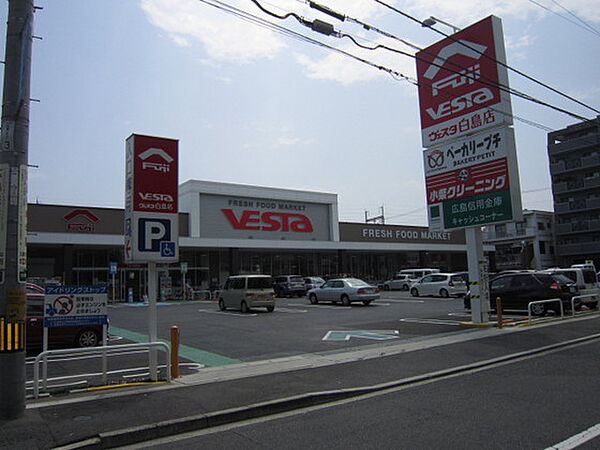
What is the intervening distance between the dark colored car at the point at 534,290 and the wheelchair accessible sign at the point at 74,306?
13488 millimetres

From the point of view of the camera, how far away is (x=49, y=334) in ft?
37.4

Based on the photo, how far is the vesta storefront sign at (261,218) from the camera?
38.1m

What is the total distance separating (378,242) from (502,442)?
42.1 meters

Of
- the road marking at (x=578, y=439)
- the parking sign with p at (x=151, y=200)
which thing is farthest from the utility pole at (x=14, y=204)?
the road marking at (x=578, y=439)

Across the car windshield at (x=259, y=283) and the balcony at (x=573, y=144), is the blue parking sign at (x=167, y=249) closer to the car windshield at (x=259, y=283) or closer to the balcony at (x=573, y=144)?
the car windshield at (x=259, y=283)

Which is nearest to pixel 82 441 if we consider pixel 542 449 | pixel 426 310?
pixel 542 449

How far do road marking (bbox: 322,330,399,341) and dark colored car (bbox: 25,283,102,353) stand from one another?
20.1 ft

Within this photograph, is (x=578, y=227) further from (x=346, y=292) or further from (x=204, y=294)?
(x=204, y=294)

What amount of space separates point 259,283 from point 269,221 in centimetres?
1883

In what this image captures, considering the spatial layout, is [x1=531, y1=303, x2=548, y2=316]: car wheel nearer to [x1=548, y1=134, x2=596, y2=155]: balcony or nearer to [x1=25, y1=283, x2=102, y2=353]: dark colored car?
[x1=25, y1=283, x2=102, y2=353]: dark colored car

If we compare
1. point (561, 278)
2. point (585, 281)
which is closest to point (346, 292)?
point (561, 278)

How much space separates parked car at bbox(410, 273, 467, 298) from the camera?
99.2 feet

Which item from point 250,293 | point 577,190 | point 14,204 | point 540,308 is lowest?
point 540,308

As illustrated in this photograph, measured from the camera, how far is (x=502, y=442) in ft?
16.1
